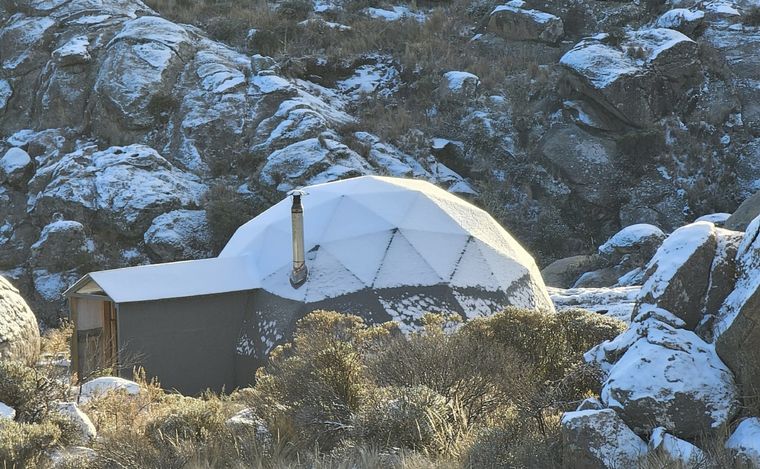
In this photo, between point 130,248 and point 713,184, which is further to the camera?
point 713,184

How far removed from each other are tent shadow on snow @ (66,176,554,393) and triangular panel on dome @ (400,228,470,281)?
0.06ft

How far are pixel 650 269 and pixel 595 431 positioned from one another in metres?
1.97

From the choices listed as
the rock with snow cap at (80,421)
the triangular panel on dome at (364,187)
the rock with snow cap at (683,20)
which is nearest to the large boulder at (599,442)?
the rock with snow cap at (80,421)

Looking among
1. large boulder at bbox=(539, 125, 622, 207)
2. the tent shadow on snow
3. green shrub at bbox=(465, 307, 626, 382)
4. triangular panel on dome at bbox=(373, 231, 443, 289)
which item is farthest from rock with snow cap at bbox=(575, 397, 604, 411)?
large boulder at bbox=(539, 125, 622, 207)

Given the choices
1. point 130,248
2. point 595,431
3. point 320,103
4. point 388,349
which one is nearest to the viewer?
Answer: point 595,431

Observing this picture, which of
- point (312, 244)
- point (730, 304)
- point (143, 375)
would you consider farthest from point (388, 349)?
point (312, 244)

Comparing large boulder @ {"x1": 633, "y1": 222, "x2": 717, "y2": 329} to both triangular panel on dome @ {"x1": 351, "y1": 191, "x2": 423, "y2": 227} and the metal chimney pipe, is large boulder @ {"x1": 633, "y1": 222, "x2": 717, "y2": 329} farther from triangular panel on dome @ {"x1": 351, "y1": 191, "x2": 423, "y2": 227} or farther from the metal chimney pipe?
triangular panel on dome @ {"x1": 351, "y1": 191, "x2": 423, "y2": 227}

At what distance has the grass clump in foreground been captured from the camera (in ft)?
24.3

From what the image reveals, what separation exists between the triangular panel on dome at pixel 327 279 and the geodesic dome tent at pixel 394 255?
2cm

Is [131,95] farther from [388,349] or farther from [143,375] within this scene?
[388,349]

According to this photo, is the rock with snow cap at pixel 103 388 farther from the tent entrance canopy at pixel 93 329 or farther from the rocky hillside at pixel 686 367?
the rocky hillside at pixel 686 367

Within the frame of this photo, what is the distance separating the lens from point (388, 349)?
950cm

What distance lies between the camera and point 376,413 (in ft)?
26.2

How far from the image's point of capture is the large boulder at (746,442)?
6.28 m
